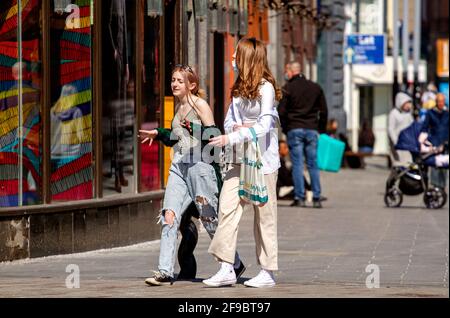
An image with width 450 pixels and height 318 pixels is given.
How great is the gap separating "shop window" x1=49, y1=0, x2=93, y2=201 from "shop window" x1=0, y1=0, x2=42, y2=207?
9.8 inches

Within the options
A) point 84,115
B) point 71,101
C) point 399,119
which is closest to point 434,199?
point 399,119

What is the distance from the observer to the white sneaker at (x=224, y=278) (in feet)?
36.7

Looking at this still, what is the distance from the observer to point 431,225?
1955 cm

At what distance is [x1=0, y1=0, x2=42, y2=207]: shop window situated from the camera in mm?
14031

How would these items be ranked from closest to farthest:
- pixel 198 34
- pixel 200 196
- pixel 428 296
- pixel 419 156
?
1. pixel 428 296
2. pixel 200 196
3. pixel 198 34
4. pixel 419 156

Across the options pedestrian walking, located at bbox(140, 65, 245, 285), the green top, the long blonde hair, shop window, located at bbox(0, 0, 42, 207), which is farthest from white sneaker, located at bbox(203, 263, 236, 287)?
shop window, located at bbox(0, 0, 42, 207)

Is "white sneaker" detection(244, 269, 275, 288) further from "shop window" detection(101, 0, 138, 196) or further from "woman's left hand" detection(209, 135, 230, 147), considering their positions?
"shop window" detection(101, 0, 138, 196)

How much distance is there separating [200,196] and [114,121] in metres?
4.51

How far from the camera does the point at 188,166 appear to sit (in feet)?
37.7

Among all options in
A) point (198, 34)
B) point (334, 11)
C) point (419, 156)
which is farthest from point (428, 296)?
point (334, 11)


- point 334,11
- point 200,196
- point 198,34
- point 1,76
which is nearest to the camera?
point 200,196

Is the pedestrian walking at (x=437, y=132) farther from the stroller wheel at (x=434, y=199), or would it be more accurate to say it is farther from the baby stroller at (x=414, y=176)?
the stroller wheel at (x=434, y=199)

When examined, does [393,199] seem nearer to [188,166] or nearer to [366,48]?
[188,166]

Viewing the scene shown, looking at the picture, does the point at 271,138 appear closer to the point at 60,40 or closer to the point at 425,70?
the point at 60,40
